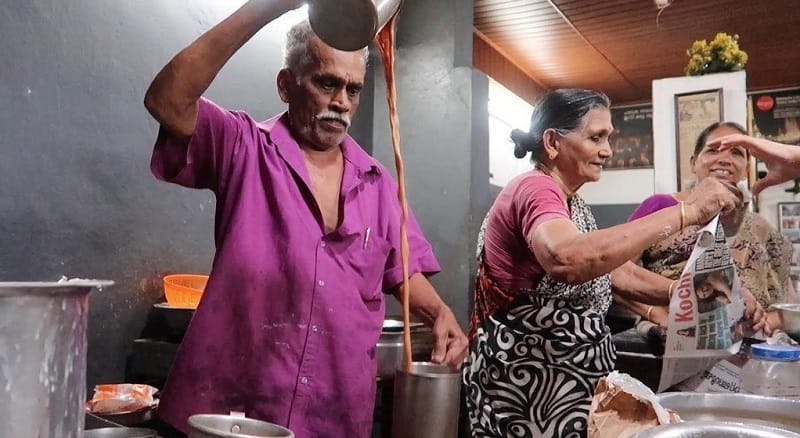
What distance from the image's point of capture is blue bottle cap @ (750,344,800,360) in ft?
4.39

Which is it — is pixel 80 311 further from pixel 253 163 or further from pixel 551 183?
pixel 551 183

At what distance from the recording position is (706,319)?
1.51 meters

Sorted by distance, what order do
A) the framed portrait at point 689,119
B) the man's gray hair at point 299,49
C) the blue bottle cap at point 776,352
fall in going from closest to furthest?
the blue bottle cap at point 776,352 < the man's gray hair at point 299,49 < the framed portrait at point 689,119

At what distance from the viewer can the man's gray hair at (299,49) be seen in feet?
4.77

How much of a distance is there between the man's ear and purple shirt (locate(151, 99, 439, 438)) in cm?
11

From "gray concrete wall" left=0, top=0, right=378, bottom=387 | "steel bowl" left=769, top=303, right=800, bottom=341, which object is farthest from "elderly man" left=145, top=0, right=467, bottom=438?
"steel bowl" left=769, top=303, right=800, bottom=341

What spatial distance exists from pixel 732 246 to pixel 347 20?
7.45 feet

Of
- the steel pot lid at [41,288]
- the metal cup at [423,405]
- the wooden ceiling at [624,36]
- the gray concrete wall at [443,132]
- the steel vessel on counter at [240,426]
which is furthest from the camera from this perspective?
the wooden ceiling at [624,36]

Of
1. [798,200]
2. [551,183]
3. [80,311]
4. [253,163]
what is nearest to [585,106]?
[551,183]

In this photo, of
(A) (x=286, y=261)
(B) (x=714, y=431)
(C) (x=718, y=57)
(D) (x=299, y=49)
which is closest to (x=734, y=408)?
(B) (x=714, y=431)

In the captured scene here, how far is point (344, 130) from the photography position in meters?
1.49

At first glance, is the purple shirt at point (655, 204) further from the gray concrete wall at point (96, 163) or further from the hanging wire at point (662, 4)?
the hanging wire at point (662, 4)

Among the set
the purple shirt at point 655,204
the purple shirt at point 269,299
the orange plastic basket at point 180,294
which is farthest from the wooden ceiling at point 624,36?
the purple shirt at point 269,299

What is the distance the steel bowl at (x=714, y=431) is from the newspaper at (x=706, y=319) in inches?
31.3
